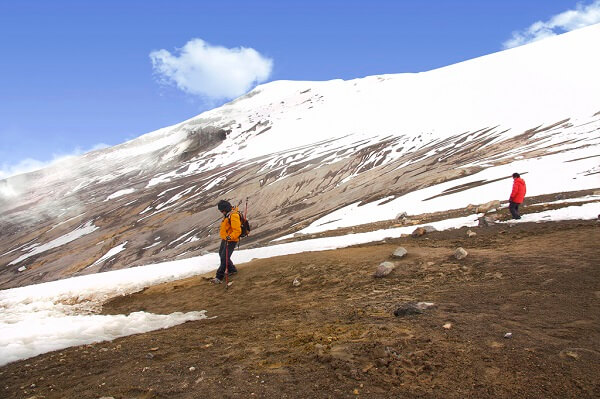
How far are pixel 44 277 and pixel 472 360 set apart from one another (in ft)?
199

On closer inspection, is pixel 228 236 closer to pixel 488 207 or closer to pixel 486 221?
pixel 486 221

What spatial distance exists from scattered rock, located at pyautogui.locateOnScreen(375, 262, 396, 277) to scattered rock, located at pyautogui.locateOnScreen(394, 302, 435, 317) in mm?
2756

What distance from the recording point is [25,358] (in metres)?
6.79

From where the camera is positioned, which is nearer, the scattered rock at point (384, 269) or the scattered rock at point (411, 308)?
the scattered rock at point (411, 308)

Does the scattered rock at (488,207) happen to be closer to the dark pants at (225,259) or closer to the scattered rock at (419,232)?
the scattered rock at (419,232)

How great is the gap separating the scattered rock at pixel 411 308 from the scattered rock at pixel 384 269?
2756 mm

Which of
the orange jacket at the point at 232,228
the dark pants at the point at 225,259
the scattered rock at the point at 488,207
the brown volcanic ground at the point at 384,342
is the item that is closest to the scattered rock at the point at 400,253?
the brown volcanic ground at the point at 384,342

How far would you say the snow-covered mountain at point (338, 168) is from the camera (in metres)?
29.1

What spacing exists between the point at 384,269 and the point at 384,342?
441 centimetres

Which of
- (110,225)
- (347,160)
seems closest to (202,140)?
(110,225)

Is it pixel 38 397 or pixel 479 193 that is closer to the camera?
pixel 38 397

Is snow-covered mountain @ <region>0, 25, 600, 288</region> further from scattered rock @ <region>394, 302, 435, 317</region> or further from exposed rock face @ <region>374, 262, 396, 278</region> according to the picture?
scattered rock @ <region>394, 302, 435, 317</region>

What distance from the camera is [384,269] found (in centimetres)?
1014

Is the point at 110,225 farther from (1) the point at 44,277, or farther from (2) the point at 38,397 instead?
(2) the point at 38,397
